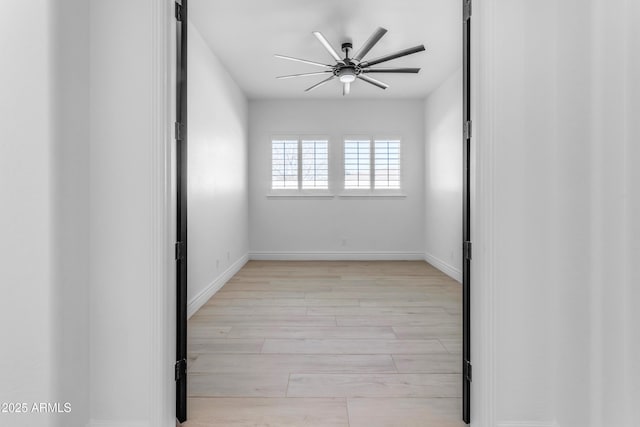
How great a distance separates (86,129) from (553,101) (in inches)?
76.0

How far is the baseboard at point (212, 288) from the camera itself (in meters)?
3.45

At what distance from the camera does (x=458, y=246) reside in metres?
5.00

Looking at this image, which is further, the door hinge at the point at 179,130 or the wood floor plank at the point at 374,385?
the wood floor plank at the point at 374,385

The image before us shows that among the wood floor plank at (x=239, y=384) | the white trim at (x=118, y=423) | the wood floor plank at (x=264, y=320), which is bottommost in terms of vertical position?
the wood floor plank at (x=239, y=384)

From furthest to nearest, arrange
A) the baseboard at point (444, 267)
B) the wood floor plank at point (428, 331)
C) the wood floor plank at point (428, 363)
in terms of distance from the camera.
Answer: the baseboard at point (444, 267)
the wood floor plank at point (428, 331)
the wood floor plank at point (428, 363)

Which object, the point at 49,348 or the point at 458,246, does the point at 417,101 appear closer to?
the point at 458,246

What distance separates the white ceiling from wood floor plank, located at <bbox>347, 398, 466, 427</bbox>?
10.5 ft

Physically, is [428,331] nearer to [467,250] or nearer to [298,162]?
[467,250]

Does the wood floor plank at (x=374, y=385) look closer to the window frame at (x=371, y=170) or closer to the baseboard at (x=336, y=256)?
the baseboard at (x=336, y=256)

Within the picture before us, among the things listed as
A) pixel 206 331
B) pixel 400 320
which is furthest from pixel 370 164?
pixel 206 331

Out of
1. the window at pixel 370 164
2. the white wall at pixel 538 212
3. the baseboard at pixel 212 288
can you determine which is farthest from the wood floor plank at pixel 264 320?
the window at pixel 370 164

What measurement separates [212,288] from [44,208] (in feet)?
9.57

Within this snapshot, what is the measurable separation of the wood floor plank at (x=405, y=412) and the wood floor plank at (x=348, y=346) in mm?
612

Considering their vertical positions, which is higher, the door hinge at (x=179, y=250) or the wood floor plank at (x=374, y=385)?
the door hinge at (x=179, y=250)
